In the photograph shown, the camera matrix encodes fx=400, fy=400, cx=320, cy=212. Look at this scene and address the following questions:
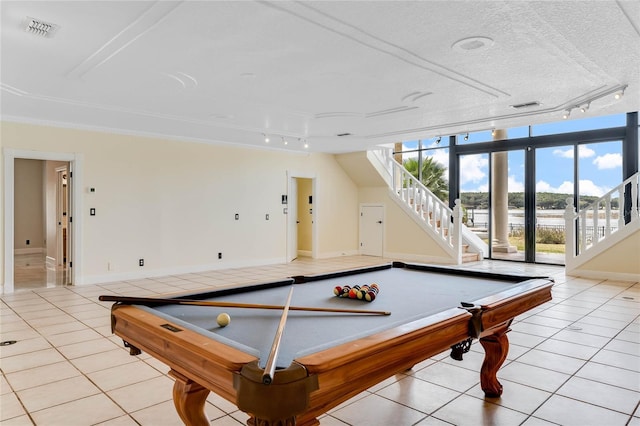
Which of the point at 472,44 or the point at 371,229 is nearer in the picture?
the point at 472,44

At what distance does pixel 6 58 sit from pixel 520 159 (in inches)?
370

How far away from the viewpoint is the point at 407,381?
9.79 ft

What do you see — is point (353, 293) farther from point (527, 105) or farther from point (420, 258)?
point (420, 258)

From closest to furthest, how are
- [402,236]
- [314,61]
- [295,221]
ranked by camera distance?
[314,61], [295,221], [402,236]

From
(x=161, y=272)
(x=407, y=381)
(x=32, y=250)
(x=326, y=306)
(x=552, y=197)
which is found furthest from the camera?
(x=32, y=250)

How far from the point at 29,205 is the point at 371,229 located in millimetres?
9170

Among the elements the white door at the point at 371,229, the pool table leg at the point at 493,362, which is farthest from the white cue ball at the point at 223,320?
the white door at the point at 371,229

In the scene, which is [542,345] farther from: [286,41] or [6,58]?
[6,58]

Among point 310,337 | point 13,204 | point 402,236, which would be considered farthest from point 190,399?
point 402,236

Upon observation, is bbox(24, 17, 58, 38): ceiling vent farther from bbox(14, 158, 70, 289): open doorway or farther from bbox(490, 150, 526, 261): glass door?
bbox(490, 150, 526, 261): glass door

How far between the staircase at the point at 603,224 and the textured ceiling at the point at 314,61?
85.9 inches

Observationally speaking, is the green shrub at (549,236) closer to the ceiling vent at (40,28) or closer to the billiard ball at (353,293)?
the billiard ball at (353,293)

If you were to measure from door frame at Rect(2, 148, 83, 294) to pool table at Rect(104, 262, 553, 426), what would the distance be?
17.1 feet

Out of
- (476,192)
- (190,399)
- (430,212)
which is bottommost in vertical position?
(190,399)
